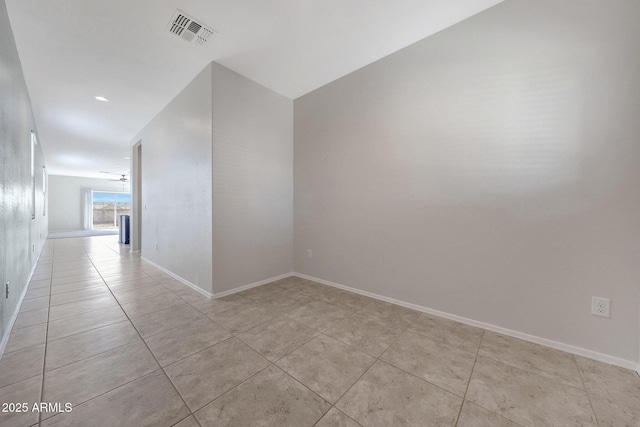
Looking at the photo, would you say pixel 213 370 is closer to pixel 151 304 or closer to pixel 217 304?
pixel 217 304

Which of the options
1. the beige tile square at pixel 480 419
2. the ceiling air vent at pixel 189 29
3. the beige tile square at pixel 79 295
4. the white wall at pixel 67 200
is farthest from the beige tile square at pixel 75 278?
the white wall at pixel 67 200

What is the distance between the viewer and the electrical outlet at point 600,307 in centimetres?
156

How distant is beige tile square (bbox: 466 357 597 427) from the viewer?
1155 mm

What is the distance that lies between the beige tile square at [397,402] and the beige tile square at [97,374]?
1.31 meters

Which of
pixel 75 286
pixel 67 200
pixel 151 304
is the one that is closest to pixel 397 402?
pixel 151 304

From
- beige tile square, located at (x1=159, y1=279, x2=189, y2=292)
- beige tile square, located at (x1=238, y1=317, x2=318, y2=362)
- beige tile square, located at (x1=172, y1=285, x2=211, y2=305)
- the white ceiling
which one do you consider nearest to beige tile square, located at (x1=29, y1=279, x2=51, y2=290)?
beige tile square, located at (x1=159, y1=279, x2=189, y2=292)

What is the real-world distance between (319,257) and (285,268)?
24.2 inches

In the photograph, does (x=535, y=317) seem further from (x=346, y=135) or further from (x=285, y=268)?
(x=285, y=268)

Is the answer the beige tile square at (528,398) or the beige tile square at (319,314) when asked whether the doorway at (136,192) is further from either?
the beige tile square at (528,398)

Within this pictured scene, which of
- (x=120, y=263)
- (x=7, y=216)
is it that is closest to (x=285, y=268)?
(x=7, y=216)

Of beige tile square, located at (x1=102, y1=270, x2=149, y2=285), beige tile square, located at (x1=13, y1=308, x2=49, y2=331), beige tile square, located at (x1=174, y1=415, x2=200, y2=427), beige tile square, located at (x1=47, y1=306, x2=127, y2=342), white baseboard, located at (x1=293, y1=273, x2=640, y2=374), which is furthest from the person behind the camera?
beige tile square, located at (x1=102, y1=270, x2=149, y2=285)

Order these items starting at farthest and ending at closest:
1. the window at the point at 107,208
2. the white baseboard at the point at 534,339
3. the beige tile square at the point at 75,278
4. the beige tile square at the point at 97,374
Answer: the window at the point at 107,208 < the beige tile square at the point at 75,278 < the white baseboard at the point at 534,339 < the beige tile square at the point at 97,374

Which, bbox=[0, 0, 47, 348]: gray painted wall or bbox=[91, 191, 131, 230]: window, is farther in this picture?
bbox=[91, 191, 131, 230]: window

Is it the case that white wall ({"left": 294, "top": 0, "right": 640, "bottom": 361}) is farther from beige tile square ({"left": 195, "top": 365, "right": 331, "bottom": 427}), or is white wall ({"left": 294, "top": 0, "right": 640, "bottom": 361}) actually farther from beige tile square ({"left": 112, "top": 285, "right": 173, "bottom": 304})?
beige tile square ({"left": 112, "top": 285, "right": 173, "bottom": 304})
